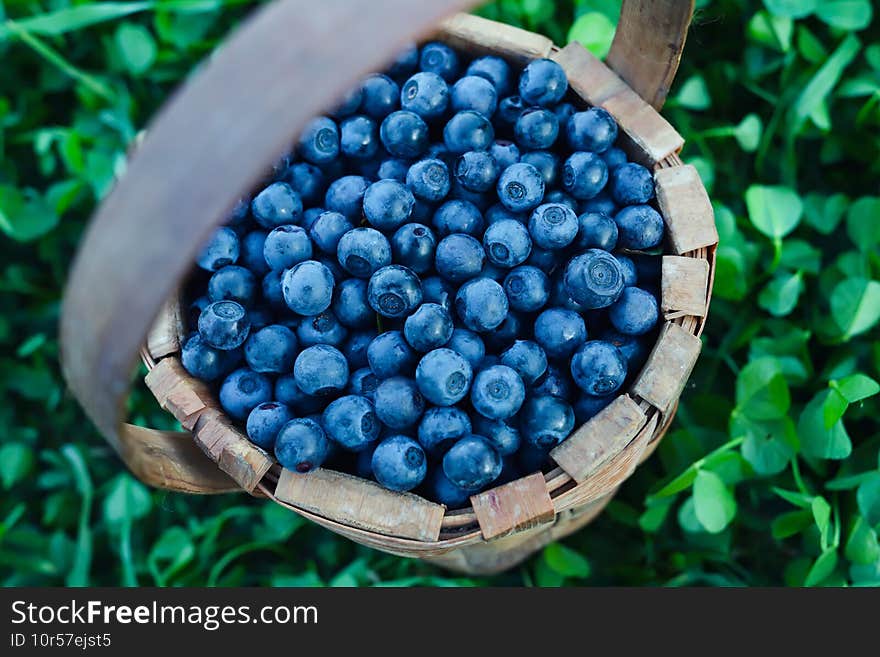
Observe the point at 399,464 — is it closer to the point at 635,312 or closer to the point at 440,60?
the point at 635,312

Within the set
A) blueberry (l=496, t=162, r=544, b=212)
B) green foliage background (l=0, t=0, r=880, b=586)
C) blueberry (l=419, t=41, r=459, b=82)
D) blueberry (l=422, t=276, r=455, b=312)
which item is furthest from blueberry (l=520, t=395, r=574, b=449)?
blueberry (l=419, t=41, r=459, b=82)

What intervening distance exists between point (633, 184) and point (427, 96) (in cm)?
39

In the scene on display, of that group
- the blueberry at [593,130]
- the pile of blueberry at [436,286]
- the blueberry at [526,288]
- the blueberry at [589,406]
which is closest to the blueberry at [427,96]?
the pile of blueberry at [436,286]

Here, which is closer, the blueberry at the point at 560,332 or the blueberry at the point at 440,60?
the blueberry at the point at 560,332

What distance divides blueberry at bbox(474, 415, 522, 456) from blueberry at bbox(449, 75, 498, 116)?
21.4 inches

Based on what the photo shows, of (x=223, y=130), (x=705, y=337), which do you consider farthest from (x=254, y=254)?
(x=705, y=337)

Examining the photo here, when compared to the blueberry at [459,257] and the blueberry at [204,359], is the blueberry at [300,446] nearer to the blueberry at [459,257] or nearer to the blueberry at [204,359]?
the blueberry at [204,359]

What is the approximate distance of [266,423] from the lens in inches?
40.9

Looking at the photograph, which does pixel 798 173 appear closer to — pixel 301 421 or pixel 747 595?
pixel 747 595

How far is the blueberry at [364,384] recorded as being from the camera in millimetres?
1073

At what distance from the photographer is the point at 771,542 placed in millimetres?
1563

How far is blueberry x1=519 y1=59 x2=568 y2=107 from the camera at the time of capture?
1.18 m

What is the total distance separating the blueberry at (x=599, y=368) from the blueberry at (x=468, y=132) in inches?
15.5

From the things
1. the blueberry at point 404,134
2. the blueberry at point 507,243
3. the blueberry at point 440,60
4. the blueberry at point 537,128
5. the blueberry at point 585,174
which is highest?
the blueberry at point 440,60
